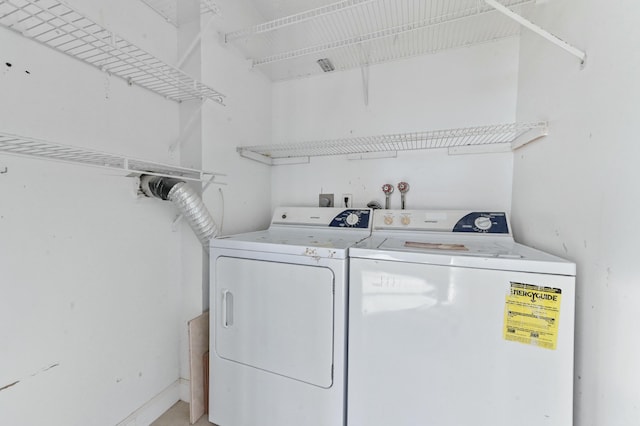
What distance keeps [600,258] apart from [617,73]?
58 centimetres

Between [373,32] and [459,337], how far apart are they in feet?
6.02

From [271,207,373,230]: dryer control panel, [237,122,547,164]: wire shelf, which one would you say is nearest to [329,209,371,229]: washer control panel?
[271,207,373,230]: dryer control panel

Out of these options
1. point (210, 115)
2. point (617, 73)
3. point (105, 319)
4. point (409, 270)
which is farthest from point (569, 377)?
point (210, 115)

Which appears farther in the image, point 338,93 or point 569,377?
point 338,93

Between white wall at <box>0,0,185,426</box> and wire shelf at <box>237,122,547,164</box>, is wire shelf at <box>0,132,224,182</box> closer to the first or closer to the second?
white wall at <box>0,0,185,426</box>

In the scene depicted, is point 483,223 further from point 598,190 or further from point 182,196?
point 182,196

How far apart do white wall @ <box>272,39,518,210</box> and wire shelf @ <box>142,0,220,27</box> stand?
37.1 inches

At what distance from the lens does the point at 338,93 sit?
2201 mm

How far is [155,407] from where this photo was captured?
5.01ft

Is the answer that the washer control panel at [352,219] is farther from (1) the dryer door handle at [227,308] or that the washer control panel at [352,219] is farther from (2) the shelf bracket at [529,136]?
(2) the shelf bracket at [529,136]

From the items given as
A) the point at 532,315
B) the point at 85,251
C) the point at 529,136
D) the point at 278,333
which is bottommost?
the point at 278,333

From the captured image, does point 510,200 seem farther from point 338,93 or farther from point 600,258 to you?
point 338,93

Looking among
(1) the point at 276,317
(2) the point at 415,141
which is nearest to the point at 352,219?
(2) the point at 415,141

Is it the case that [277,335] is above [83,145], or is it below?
below
